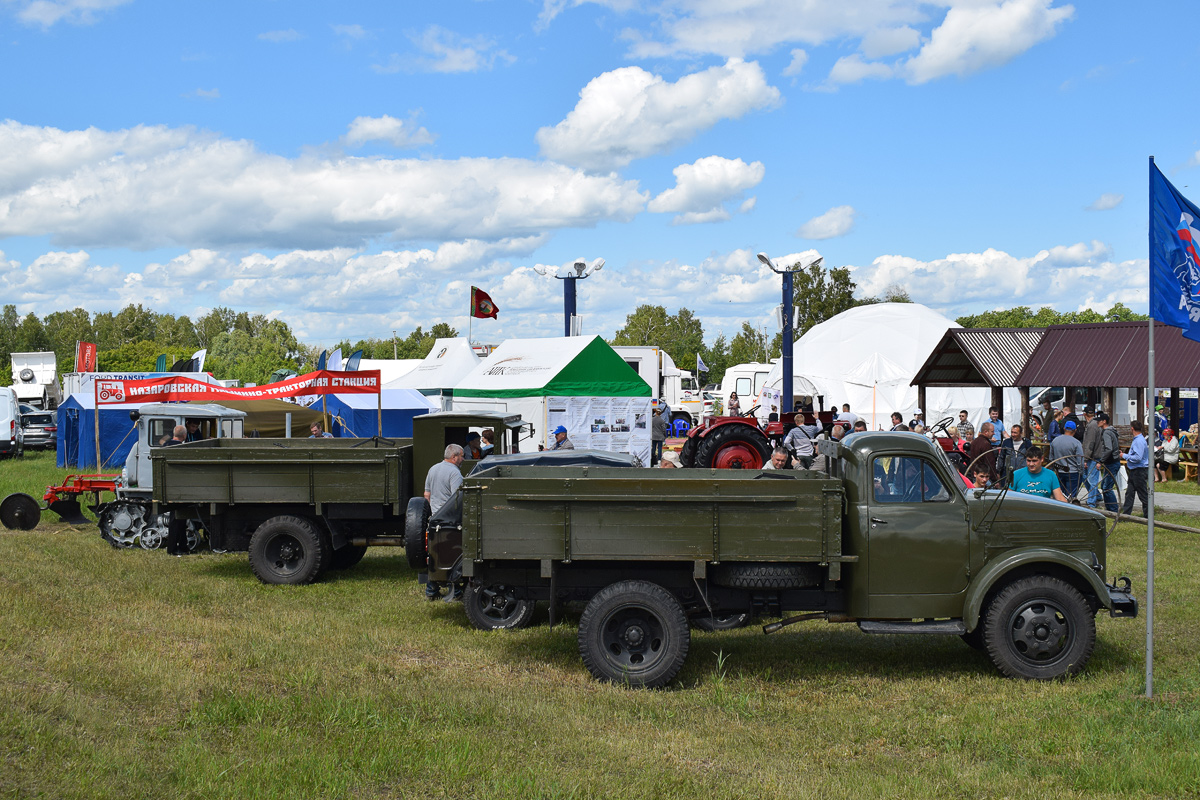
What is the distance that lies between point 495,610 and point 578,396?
48.7ft

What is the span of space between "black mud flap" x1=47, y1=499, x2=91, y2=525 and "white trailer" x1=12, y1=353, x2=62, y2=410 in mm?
30347

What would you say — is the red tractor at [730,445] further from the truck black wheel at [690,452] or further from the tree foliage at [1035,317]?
the tree foliage at [1035,317]

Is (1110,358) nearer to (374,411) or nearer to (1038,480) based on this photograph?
(1038,480)

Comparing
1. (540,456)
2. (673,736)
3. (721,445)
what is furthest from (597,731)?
(721,445)

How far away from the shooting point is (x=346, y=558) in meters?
13.3

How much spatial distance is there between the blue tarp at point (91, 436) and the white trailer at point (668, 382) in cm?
1561

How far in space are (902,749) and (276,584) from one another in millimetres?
8164

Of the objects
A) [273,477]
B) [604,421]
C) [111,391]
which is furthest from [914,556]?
[604,421]

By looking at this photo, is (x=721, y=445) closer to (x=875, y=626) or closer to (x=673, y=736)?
(x=875, y=626)

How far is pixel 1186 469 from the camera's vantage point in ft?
80.1

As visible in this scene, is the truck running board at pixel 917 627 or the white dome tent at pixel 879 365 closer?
the truck running board at pixel 917 627

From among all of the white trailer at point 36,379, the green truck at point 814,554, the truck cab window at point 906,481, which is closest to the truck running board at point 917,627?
the green truck at point 814,554

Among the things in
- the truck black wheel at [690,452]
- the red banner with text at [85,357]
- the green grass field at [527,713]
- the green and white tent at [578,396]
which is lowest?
the green grass field at [527,713]

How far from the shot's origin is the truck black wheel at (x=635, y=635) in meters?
7.63
